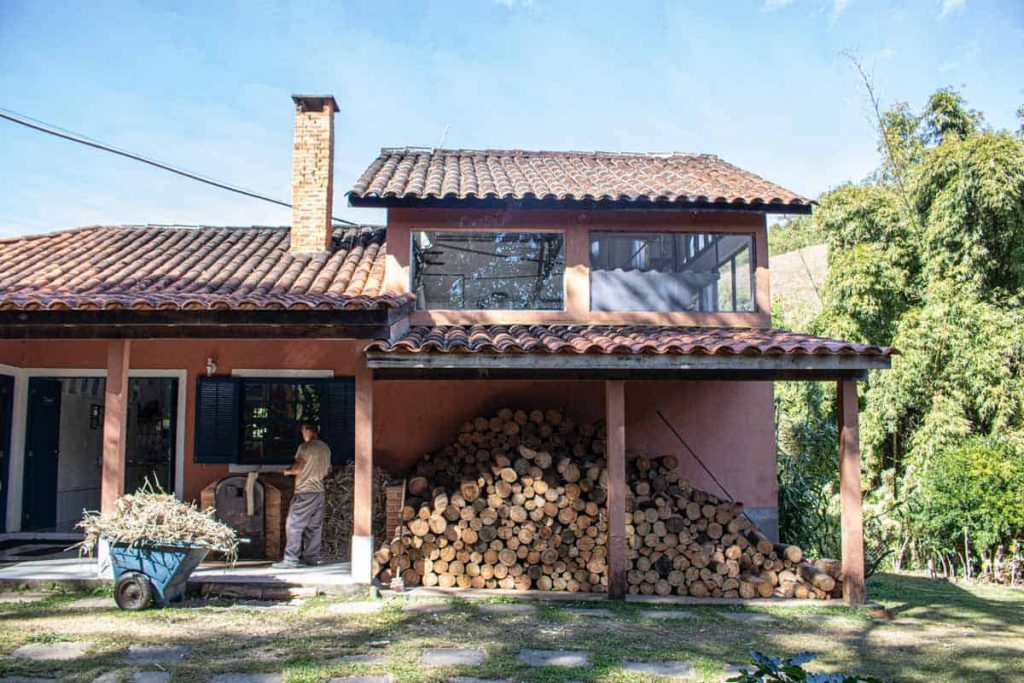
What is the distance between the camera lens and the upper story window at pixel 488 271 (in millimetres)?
10539

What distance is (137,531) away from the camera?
7.14m

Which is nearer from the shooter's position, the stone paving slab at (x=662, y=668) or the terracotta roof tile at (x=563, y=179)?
the stone paving slab at (x=662, y=668)

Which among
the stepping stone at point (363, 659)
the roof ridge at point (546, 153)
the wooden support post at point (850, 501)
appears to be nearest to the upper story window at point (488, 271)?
the roof ridge at point (546, 153)

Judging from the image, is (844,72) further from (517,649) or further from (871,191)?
(517,649)

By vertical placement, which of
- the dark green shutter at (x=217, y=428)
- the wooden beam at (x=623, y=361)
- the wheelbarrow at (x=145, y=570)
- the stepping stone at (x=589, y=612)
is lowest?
the stepping stone at (x=589, y=612)

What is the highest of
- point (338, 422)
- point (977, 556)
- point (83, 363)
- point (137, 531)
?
point (83, 363)

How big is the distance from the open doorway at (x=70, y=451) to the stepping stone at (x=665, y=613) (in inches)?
266

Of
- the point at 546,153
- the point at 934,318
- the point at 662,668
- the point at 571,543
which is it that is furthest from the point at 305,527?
the point at 934,318

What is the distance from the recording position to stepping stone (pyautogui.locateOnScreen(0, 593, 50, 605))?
24.8 ft

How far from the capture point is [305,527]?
902 cm

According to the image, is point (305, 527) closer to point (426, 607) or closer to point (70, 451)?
point (426, 607)

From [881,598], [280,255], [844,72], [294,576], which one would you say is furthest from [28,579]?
[844,72]

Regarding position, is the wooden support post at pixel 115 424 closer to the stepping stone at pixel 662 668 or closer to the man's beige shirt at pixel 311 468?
the man's beige shirt at pixel 311 468

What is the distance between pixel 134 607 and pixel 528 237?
6.45m
